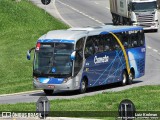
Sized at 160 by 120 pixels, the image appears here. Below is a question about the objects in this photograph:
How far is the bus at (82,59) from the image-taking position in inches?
1389

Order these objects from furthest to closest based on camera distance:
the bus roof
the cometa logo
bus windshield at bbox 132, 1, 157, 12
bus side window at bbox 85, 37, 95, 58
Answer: bus windshield at bbox 132, 1, 157, 12, the cometa logo, bus side window at bbox 85, 37, 95, 58, the bus roof

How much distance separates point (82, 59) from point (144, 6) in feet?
105

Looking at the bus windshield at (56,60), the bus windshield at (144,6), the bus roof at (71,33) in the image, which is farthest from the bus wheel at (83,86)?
the bus windshield at (144,6)

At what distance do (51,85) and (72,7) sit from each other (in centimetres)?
5901

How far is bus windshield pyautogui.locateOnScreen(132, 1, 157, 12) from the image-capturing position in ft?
219

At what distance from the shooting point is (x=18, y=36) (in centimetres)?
6600

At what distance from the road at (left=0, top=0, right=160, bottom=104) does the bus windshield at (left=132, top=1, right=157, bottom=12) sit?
7.94 feet

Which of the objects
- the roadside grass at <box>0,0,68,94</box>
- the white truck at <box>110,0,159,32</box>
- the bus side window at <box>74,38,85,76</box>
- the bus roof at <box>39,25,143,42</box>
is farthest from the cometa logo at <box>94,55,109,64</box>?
the white truck at <box>110,0,159,32</box>

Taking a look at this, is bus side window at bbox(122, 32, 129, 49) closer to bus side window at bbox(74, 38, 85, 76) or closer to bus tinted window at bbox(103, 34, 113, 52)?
bus tinted window at bbox(103, 34, 113, 52)

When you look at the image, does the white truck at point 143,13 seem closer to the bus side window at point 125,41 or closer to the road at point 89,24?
the road at point 89,24

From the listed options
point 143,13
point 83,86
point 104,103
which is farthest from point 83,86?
point 143,13

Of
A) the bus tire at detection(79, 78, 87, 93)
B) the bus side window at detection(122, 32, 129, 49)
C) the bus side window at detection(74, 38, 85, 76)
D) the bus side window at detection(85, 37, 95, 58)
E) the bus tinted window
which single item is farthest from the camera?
the bus side window at detection(122, 32, 129, 49)

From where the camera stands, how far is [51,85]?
3534 centimetres

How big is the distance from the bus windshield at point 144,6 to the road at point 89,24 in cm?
242
